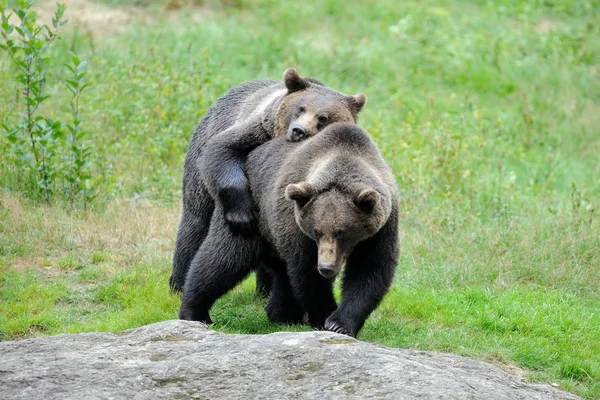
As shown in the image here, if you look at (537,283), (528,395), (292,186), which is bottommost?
(537,283)

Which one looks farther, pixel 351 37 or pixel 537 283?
pixel 351 37

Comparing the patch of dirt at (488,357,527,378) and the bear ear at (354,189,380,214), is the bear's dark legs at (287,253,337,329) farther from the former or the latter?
the patch of dirt at (488,357,527,378)

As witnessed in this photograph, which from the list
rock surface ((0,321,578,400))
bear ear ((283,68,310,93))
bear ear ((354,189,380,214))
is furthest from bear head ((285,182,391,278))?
bear ear ((283,68,310,93))

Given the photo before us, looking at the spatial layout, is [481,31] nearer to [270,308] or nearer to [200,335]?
[270,308]

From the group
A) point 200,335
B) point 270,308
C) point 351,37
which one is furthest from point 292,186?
point 351,37

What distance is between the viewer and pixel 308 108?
25.0ft

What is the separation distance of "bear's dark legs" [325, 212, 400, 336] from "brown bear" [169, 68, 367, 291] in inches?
42.1

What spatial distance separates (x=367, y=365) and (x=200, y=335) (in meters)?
1.19

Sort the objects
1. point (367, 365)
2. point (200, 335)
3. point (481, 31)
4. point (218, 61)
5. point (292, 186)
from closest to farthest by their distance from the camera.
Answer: point (367, 365) → point (200, 335) → point (292, 186) → point (218, 61) → point (481, 31)

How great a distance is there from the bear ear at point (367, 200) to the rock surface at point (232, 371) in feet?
3.24

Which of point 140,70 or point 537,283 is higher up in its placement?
point 140,70

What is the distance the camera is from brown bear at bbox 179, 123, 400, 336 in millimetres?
6422

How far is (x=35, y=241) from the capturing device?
9.28m

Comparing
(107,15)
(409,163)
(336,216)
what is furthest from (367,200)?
(107,15)
